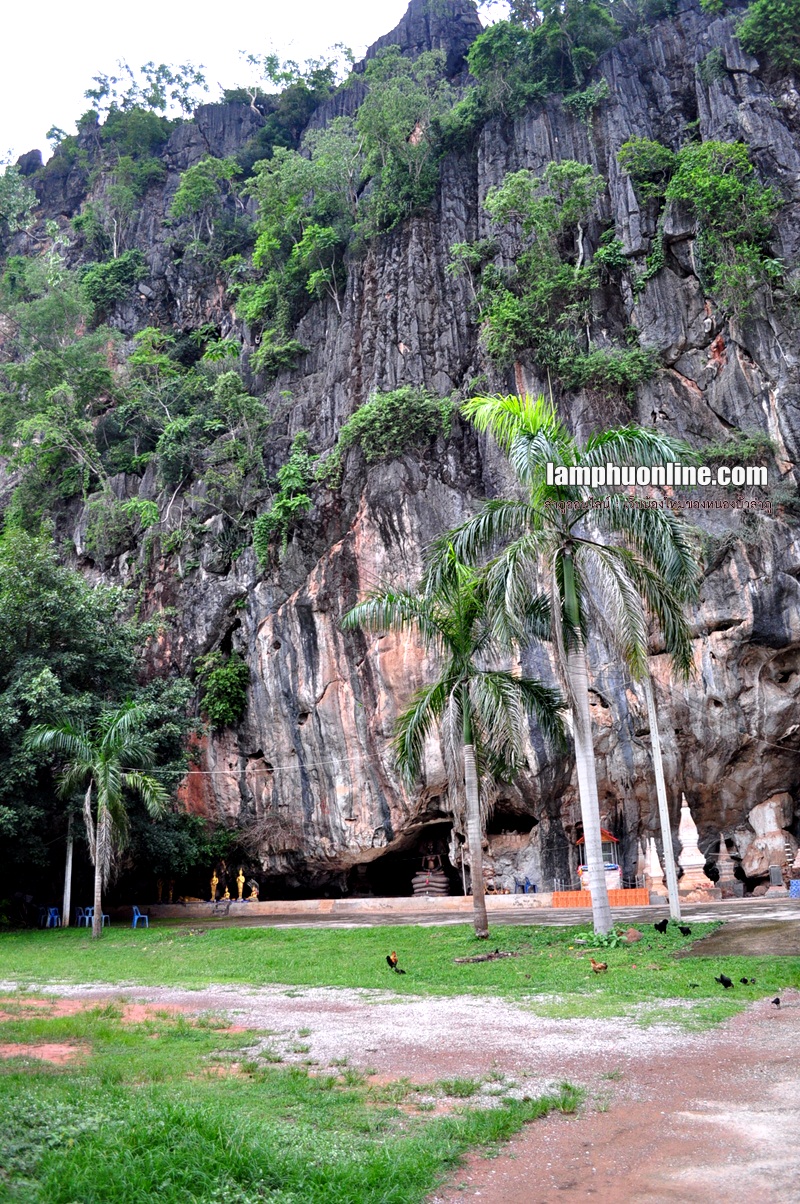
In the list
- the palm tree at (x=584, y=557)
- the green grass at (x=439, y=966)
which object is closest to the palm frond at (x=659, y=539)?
the palm tree at (x=584, y=557)

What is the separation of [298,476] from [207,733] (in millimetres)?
8312

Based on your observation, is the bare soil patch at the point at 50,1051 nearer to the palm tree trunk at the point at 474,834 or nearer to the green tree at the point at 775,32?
the palm tree trunk at the point at 474,834

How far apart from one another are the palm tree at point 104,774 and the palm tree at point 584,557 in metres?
10.9

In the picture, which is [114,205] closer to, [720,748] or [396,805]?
[396,805]

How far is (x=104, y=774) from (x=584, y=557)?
41.1 feet

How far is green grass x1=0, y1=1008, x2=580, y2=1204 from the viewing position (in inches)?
168

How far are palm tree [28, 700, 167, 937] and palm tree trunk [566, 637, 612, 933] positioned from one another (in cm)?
1156

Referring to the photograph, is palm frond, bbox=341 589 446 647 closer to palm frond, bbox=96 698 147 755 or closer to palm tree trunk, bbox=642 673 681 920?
palm tree trunk, bbox=642 673 681 920

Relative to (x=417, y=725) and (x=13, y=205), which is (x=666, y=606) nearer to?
(x=417, y=725)

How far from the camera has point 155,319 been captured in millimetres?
41625

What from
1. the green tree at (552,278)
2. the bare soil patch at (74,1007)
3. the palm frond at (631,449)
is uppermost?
the green tree at (552,278)

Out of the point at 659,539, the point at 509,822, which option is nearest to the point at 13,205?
the point at 509,822

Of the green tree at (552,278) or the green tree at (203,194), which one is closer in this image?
the green tree at (552,278)

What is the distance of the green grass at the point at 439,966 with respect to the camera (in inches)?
366
